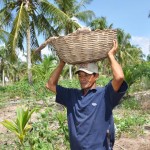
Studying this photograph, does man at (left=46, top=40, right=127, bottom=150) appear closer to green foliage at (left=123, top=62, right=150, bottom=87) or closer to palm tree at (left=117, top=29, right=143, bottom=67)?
green foliage at (left=123, top=62, right=150, bottom=87)

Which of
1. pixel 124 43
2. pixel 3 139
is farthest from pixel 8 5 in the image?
pixel 124 43

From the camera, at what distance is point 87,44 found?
9.41ft

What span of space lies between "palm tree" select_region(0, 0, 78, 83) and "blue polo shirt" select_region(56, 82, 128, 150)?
14720mm

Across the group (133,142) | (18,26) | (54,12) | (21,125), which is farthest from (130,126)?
(54,12)

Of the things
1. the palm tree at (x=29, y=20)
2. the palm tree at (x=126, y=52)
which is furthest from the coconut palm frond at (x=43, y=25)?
the palm tree at (x=126, y=52)

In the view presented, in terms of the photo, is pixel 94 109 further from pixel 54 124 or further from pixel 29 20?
pixel 29 20

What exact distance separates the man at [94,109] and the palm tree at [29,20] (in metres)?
14.7

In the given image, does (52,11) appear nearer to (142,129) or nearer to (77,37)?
(142,129)

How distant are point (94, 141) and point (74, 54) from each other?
0.68 meters

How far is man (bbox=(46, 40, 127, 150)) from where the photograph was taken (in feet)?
9.05

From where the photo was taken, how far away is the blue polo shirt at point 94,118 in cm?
276

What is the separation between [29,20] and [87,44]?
1653 cm

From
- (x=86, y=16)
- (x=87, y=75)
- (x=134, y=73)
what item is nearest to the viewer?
(x=87, y=75)

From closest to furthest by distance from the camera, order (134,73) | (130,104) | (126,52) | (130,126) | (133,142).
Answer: (133,142) < (130,126) < (130,104) < (134,73) < (126,52)
